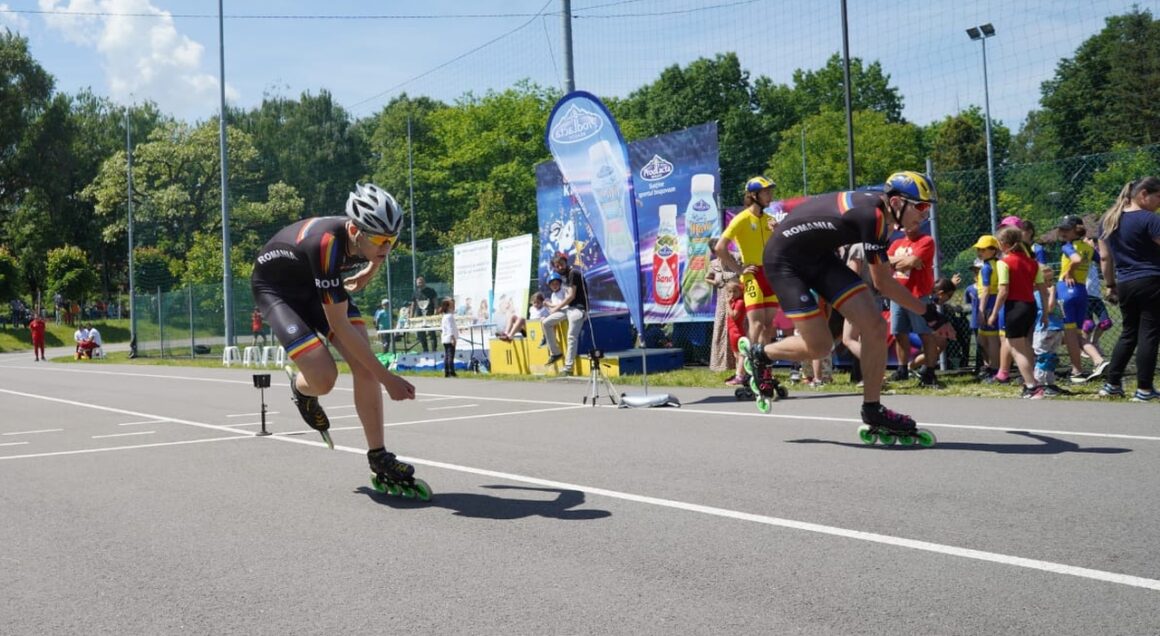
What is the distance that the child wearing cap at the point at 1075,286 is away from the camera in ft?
40.2

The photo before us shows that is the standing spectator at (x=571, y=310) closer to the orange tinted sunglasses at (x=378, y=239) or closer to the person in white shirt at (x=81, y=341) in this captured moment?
the orange tinted sunglasses at (x=378, y=239)

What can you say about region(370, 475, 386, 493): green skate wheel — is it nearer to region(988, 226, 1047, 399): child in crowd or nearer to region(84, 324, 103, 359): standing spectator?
region(988, 226, 1047, 399): child in crowd

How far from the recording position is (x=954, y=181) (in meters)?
15.0

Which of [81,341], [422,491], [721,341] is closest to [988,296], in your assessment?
[721,341]

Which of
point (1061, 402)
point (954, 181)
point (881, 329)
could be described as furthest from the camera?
point (954, 181)

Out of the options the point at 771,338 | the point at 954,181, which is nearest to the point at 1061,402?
the point at 771,338

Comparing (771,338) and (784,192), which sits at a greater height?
(784,192)

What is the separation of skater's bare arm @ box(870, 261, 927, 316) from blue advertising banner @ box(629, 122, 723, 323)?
8998mm

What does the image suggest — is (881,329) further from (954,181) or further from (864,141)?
(864,141)

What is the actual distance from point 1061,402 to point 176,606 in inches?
347

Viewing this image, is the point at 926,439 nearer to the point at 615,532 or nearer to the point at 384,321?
the point at 615,532

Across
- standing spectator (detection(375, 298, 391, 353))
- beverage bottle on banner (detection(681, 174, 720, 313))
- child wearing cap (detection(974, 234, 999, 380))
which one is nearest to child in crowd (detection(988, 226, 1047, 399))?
child wearing cap (detection(974, 234, 999, 380))

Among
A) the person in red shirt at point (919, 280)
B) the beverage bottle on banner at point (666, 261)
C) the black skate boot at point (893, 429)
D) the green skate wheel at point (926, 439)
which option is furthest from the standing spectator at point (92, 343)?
the green skate wheel at point (926, 439)

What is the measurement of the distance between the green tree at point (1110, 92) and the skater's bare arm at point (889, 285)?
57073 mm
